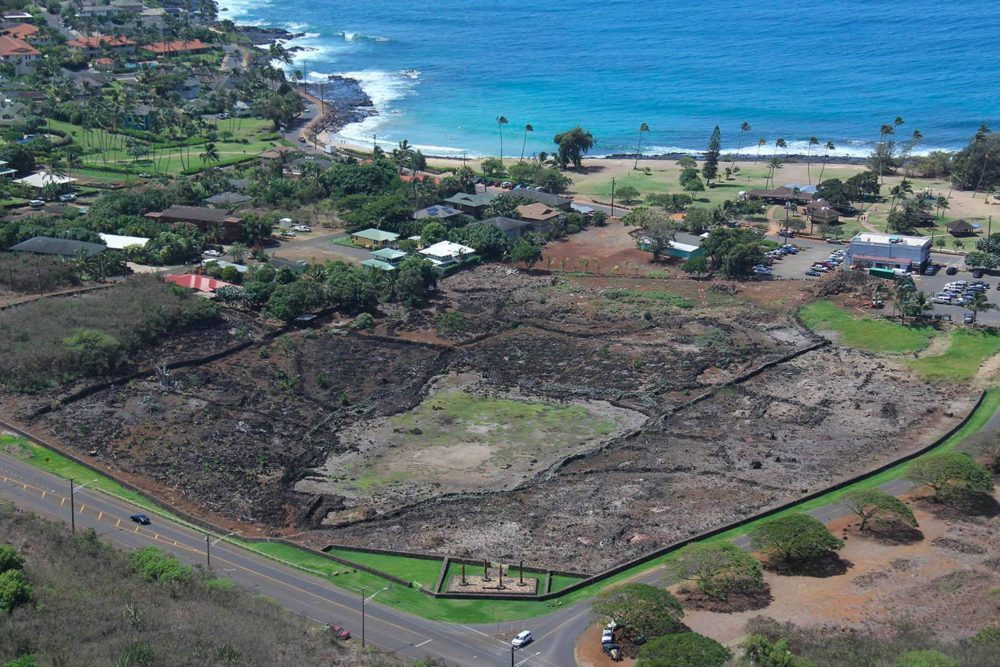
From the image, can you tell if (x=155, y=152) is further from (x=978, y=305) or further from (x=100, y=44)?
(x=978, y=305)

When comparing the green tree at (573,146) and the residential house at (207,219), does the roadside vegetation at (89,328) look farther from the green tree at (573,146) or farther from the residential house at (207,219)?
the green tree at (573,146)

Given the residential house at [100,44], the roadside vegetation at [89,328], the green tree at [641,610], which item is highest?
the residential house at [100,44]

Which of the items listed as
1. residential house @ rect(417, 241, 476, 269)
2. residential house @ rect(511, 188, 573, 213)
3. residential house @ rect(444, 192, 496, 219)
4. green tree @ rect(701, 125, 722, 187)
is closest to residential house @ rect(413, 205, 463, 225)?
residential house @ rect(444, 192, 496, 219)

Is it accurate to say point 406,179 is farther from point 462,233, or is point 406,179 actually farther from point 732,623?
point 732,623

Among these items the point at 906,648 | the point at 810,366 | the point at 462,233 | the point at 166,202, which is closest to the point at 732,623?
the point at 906,648


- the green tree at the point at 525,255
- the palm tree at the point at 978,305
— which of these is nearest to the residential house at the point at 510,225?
the green tree at the point at 525,255

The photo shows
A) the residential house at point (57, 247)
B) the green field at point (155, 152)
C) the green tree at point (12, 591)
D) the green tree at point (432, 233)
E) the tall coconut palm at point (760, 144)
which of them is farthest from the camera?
the tall coconut palm at point (760, 144)

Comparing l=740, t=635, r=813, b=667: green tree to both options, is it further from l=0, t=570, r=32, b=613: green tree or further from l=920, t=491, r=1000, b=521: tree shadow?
l=0, t=570, r=32, b=613: green tree
